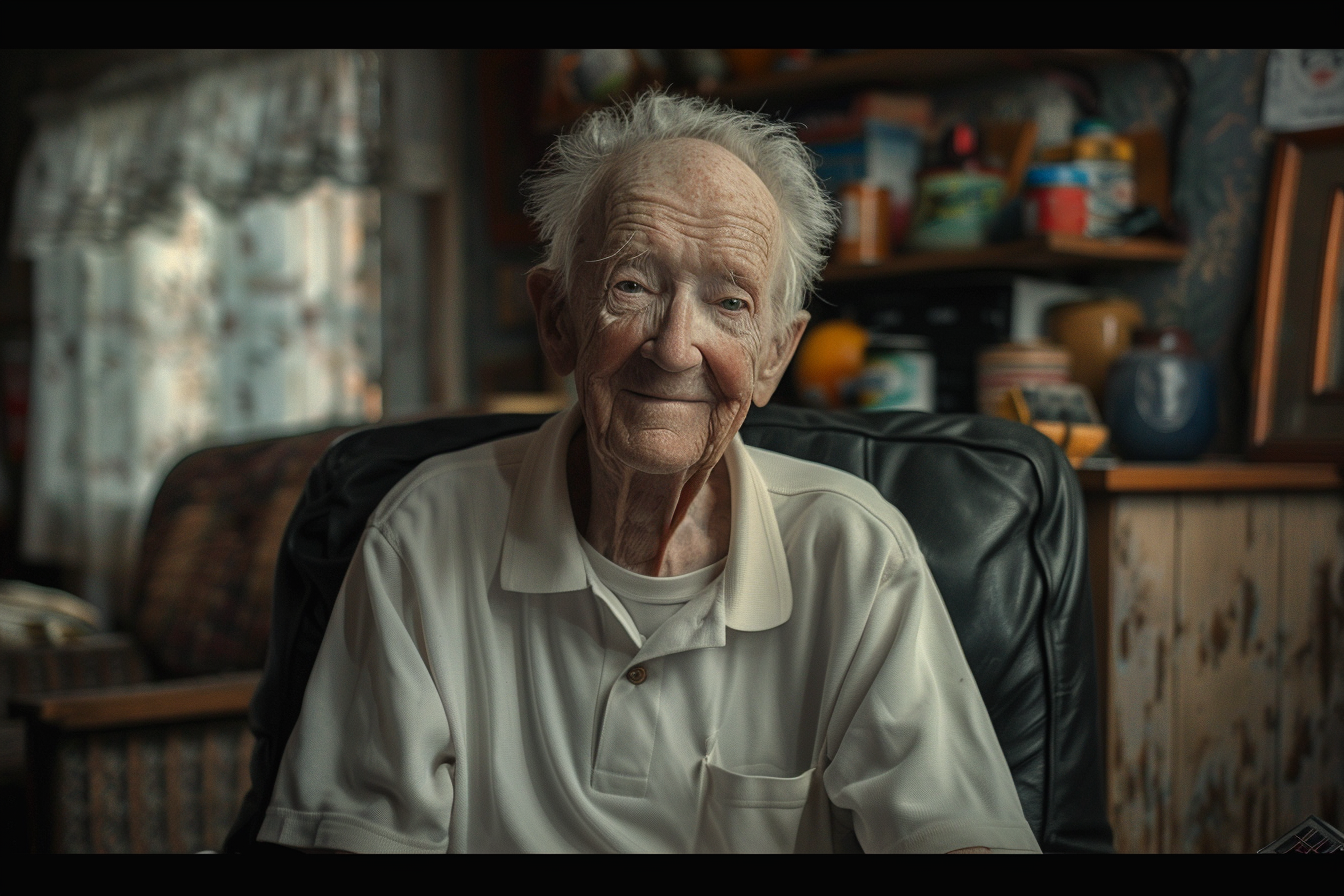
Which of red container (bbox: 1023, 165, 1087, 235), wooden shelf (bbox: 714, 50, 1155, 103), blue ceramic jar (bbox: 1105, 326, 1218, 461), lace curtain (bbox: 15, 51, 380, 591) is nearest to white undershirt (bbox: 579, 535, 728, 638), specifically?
blue ceramic jar (bbox: 1105, 326, 1218, 461)

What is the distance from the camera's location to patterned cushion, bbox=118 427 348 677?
2.02m

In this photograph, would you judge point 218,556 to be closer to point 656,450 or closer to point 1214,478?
point 656,450

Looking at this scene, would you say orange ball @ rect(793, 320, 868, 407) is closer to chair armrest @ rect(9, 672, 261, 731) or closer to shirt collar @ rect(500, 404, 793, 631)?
shirt collar @ rect(500, 404, 793, 631)

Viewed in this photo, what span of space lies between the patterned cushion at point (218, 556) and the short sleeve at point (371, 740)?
1.05 m

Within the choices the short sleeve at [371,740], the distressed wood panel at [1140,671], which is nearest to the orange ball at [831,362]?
the distressed wood panel at [1140,671]

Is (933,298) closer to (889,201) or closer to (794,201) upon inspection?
(889,201)

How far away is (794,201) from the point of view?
40.4 inches

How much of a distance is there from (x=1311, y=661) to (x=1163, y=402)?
0.43m

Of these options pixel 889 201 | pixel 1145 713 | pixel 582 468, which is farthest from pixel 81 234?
pixel 1145 713

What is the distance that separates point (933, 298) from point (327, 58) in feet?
7.28

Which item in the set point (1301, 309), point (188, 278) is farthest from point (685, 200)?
point (188, 278)

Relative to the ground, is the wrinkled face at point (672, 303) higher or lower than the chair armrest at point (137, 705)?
higher

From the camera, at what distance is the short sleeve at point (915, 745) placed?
2.99 feet

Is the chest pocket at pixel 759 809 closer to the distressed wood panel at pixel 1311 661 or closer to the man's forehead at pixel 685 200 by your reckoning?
the man's forehead at pixel 685 200
